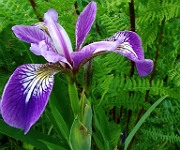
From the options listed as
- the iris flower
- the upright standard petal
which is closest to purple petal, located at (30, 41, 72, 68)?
the iris flower

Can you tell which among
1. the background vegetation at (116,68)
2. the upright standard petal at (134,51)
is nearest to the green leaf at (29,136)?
the background vegetation at (116,68)

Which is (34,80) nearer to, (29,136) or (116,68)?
(29,136)

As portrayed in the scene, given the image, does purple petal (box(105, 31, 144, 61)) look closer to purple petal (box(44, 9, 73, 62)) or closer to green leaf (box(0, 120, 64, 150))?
purple petal (box(44, 9, 73, 62))

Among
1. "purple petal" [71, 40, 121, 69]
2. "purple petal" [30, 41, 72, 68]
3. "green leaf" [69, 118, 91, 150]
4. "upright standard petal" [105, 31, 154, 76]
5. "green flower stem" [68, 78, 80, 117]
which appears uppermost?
"purple petal" [30, 41, 72, 68]

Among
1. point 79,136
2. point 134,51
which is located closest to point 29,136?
point 79,136

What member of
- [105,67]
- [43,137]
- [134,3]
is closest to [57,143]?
[43,137]

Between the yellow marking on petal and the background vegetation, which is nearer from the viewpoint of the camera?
the yellow marking on petal

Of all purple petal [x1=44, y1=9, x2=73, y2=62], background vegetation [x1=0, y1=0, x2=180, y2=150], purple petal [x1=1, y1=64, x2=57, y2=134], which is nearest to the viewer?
purple petal [x1=1, y1=64, x2=57, y2=134]
